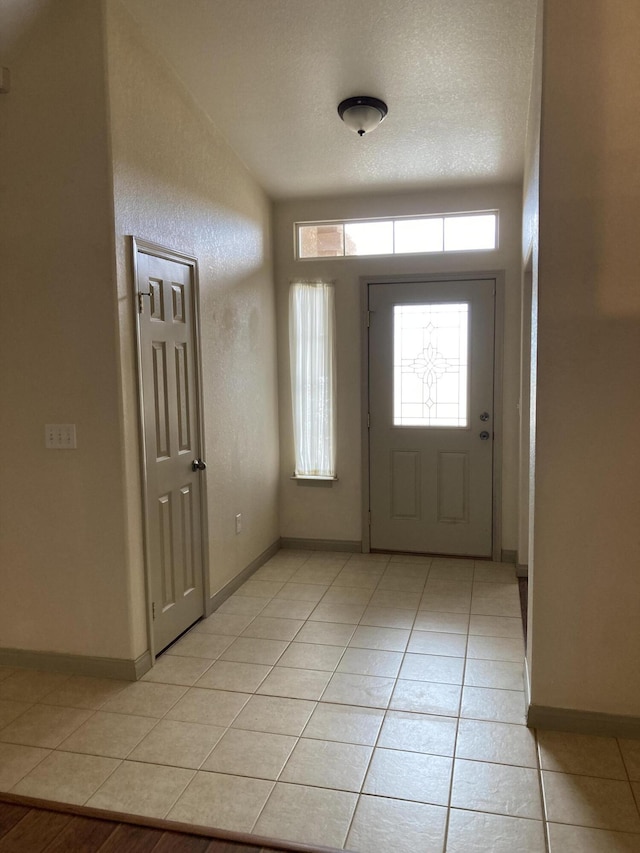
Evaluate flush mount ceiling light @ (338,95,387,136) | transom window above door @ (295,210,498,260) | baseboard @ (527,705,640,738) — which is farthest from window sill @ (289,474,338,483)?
baseboard @ (527,705,640,738)

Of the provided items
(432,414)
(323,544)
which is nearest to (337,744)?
(323,544)

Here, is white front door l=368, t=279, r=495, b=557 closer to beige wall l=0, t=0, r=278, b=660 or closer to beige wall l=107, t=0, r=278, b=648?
beige wall l=107, t=0, r=278, b=648

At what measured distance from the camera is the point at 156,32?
9.62ft

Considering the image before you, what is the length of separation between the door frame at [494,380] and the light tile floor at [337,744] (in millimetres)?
1103

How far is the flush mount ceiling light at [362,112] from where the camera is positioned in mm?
3340

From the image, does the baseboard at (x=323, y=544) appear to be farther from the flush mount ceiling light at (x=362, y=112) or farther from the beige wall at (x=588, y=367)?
the flush mount ceiling light at (x=362, y=112)

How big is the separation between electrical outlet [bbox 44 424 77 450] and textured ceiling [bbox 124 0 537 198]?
1859 mm

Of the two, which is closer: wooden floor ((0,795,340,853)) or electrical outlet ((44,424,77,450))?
wooden floor ((0,795,340,853))

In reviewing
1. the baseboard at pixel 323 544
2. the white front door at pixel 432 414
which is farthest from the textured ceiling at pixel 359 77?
the baseboard at pixel 323 544

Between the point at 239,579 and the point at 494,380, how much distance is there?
224cm

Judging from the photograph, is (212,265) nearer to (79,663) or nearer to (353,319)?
(353,319)

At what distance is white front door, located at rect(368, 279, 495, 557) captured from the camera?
456cm

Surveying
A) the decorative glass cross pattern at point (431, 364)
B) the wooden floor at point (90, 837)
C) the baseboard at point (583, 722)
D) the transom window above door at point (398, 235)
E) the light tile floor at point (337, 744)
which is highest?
the transom window above door at point (398, 235)

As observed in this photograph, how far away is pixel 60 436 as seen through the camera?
9.57 ft
